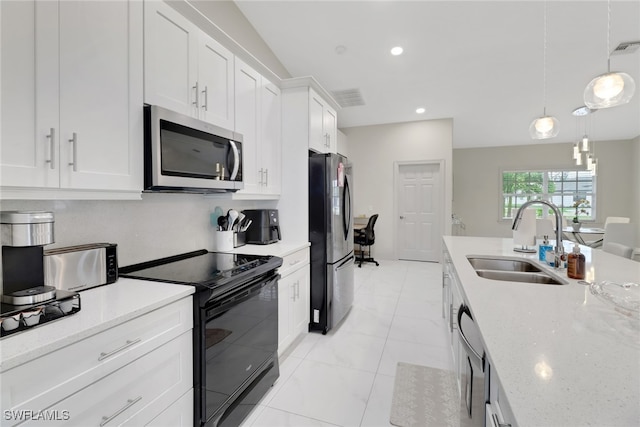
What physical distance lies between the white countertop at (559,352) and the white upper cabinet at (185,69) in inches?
73.8

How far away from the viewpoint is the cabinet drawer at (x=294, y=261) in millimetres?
2297

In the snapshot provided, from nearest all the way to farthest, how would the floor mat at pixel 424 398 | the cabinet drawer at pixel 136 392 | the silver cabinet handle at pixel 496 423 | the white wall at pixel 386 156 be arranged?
1. the silver cabinet handle at pixel 496 423
2. the cabinet drawer at pixel 136 392
3. the floor mat at pixel 424 398
4. the white wall at pixel 386 156

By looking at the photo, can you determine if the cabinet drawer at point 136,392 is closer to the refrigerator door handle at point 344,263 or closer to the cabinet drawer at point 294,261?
the cabinet drawer at point 294,261

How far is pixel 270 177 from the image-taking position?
277 centimetres

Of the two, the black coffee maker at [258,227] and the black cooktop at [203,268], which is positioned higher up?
the black coffee maker at [258,227]

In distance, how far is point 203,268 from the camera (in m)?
1.77

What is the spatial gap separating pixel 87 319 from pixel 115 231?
0.79 m

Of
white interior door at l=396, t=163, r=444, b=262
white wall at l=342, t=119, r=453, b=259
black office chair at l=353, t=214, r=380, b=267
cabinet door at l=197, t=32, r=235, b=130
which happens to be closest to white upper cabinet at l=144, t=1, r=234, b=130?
cabinet door at l=197, t=32, r=235, b=130

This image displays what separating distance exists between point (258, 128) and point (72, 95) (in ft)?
4.84

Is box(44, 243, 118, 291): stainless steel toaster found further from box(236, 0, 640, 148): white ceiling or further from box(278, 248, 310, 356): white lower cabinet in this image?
box(236, 0, 640, 148): white ceiling

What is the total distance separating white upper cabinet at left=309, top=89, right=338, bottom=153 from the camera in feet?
9.58

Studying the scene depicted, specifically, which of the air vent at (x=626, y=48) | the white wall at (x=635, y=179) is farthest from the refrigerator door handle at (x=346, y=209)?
the white wall at (x=635, y=179)

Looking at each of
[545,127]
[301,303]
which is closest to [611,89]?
[545,127]

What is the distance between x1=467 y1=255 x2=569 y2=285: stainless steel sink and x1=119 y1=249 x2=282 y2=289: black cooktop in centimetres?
143
